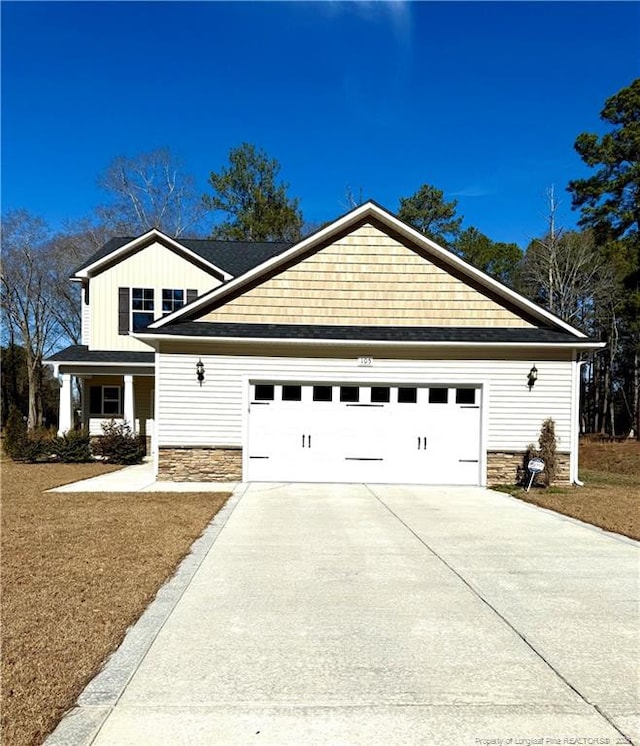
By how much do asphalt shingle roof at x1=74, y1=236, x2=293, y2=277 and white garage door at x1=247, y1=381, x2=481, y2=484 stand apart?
8171 mm

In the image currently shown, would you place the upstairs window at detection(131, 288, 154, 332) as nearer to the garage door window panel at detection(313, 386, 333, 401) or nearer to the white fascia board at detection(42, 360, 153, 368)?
the white fascia board at detection(42, 360, 153, 368)

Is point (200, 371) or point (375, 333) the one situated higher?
point (375, 333)

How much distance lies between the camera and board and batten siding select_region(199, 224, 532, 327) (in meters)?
13.1

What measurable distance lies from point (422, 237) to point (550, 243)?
1838 centimetres

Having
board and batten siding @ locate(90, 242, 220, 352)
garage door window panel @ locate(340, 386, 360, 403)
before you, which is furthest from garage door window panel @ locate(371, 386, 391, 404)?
board and batten siding @ locate(90, 242, 220, 352)

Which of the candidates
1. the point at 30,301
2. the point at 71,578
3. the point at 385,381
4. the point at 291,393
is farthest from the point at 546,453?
the point at 30,301

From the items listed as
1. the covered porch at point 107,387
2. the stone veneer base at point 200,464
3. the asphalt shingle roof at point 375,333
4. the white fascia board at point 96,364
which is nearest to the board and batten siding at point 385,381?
the stone veneer base at point 200,464

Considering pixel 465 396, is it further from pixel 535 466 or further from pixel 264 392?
pixel 264 392

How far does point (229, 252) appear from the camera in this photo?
840 inches

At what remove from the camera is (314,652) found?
389 centimetres

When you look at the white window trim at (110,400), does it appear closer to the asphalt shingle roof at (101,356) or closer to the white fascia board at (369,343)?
the asphalt shingle roof at (101,356)

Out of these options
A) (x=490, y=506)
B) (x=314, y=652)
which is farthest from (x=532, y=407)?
(x=314, y=652)

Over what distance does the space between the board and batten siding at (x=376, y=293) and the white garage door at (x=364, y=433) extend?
5.42 ft

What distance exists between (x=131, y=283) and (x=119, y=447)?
17.8 feet
